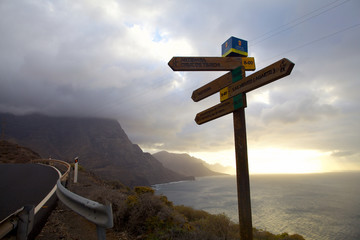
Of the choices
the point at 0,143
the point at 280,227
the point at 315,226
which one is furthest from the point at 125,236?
the point at 315,226

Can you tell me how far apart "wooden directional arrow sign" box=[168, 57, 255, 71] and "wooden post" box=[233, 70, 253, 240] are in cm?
105

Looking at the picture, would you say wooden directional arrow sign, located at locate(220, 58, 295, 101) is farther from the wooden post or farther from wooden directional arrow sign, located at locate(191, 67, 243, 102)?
the wooden post

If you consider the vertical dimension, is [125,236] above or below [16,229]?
below

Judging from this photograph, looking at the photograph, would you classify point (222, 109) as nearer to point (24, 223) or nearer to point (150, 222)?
point (150, 222)

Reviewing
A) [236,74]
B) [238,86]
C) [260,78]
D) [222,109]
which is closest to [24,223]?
[222,109]

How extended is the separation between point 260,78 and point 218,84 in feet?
3.56

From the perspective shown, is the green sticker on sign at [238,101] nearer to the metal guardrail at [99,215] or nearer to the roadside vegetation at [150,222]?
the metal guardrail at [99,215]

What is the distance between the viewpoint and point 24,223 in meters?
2.25

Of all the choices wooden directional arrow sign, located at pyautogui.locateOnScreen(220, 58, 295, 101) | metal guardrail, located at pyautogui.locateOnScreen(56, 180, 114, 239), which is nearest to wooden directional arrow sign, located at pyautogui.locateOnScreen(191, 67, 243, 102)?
wooden directional arrow sign, located at pyautogui.locateOnScreen(220, 58, 295, 101)

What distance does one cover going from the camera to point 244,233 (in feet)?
11.1

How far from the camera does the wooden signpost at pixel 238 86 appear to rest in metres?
3.38

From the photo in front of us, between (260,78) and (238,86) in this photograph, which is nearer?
(260,78)

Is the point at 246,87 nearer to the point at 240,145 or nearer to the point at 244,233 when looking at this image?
the point at 240,145

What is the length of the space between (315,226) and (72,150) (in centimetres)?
20335
